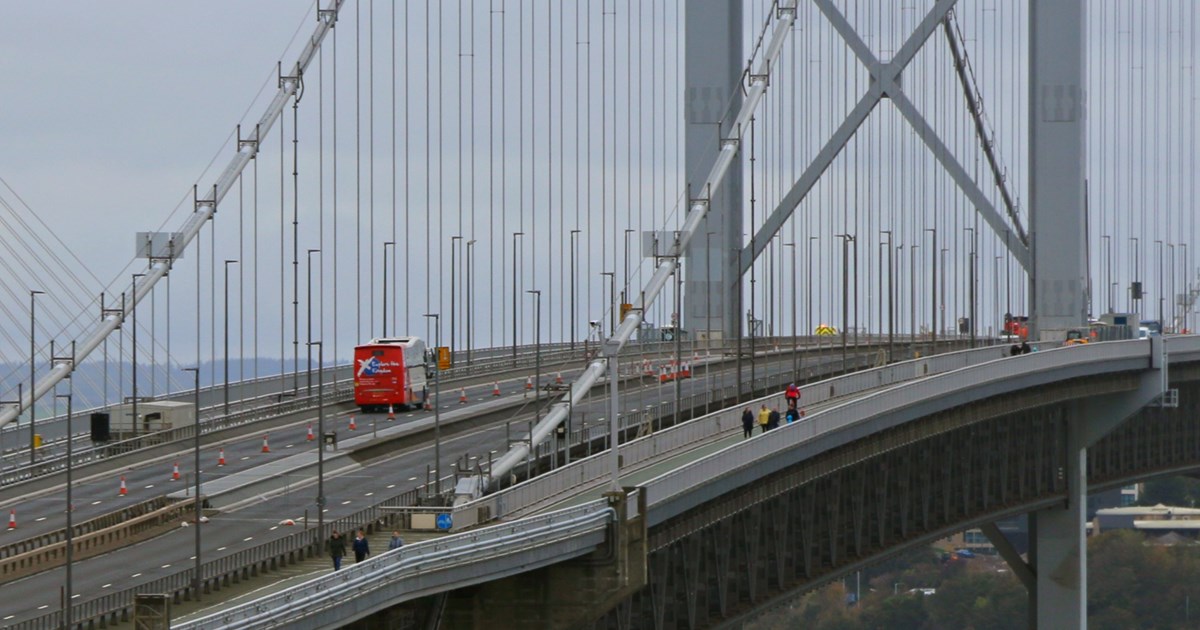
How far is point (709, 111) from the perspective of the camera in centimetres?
9444

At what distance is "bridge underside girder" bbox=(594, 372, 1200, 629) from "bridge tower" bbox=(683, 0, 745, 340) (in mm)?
13904

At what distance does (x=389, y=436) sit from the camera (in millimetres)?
70688

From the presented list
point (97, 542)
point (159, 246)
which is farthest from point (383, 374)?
point (97, 542)

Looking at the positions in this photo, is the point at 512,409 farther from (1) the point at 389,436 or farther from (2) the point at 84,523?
(2) the point at 84,523

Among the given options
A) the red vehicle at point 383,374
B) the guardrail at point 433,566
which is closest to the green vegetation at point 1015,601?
the red vehicle at point 383,374

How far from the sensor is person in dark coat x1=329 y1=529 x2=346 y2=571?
42750 mm

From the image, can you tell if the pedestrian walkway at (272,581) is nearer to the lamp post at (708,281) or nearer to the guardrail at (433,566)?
the guardrail at (433,566)

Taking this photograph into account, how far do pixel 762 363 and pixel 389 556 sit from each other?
185 feet

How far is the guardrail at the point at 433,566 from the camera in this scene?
115ft

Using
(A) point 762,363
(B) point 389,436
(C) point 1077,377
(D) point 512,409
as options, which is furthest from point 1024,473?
(B) point 389,436

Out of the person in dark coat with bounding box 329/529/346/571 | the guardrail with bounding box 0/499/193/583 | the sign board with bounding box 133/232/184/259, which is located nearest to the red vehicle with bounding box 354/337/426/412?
the sign board with bounding box 133/232/184/259

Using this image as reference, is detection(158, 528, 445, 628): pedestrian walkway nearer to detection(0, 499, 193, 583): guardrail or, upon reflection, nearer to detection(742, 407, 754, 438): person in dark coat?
detection(0, 499, 193, 583): guardrail

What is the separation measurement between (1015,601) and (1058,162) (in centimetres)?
7253

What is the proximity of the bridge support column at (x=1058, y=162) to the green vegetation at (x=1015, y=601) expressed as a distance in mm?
65155
